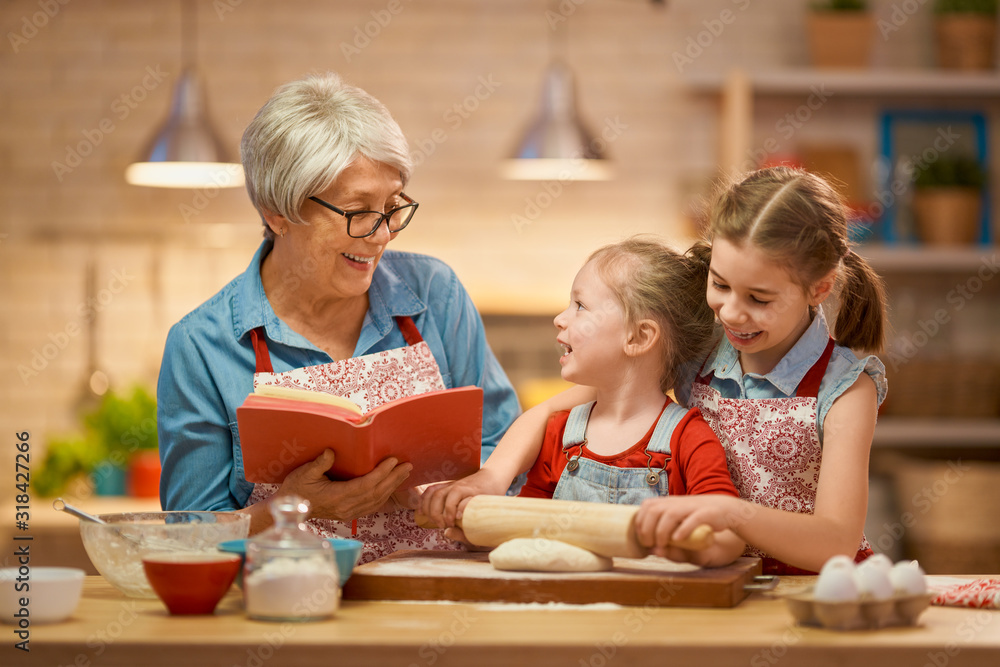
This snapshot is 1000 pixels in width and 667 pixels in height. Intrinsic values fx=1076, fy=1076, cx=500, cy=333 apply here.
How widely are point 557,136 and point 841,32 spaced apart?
56.1 inches

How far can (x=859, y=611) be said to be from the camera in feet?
4.08

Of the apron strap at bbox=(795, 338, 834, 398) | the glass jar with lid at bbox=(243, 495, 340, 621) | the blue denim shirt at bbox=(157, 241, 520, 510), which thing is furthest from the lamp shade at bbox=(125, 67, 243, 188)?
the glass jar with lid at bbox=(243, 495, 340, 621)

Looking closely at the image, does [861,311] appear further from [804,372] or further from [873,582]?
[873,582]

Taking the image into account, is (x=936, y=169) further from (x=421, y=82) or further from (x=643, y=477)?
(x=643, y=477)

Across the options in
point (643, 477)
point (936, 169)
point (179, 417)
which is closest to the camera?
point (643, 477)

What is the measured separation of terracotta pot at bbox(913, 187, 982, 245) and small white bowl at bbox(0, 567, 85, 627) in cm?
396

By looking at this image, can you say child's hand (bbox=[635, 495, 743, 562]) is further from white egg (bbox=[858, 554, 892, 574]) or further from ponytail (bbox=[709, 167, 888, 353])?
ponytail (bbox=[709, 167, 888, 353])

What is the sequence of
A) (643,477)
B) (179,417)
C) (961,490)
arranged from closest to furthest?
(643,477), (179,417), (961,490)

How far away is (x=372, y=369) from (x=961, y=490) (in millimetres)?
2848

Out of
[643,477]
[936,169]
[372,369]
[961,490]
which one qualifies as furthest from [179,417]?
[936,169]

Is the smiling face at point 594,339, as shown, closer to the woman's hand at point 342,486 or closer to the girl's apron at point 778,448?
the girl's apron at point 778,448

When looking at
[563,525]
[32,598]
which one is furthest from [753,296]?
[32,598]

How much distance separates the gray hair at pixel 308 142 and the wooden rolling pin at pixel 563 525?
0.68 meters

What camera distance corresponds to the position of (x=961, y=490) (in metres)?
4.01
